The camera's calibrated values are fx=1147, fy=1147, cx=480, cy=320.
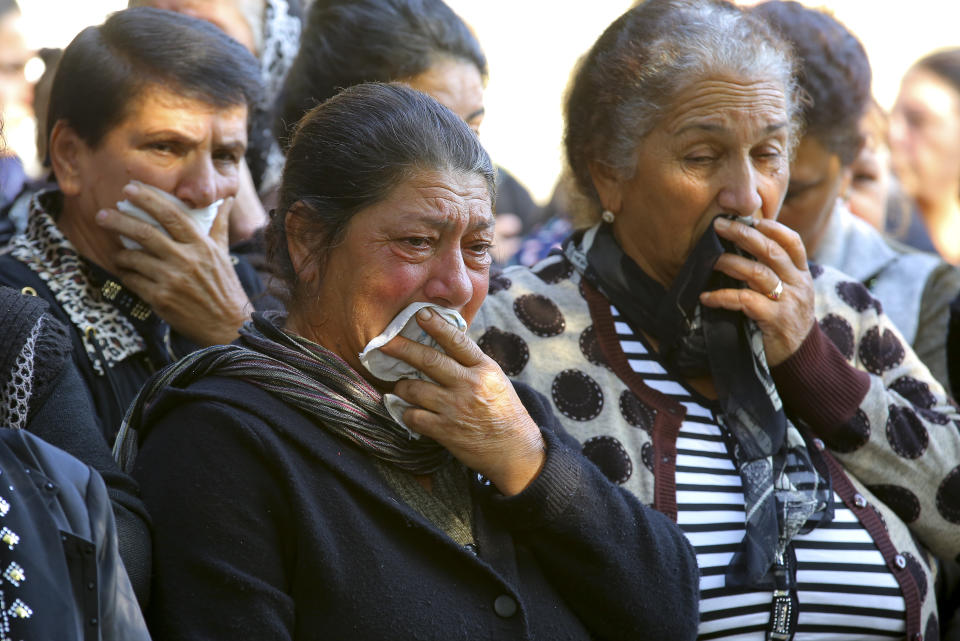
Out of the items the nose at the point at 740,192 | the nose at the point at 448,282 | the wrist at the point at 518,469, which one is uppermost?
the nose at the point at 740,192

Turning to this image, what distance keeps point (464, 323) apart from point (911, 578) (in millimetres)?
1607

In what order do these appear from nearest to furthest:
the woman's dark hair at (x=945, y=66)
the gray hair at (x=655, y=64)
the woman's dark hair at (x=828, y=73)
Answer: the gray hair at (x=655, y=64), the woman's dark hair at (x=828, y=73), the woman's dark hair at (x=945, y=66)

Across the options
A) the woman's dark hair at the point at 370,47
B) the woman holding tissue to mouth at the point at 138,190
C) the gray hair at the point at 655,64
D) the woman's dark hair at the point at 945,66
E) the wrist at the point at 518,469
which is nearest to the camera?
the wrist at the point at 518,469

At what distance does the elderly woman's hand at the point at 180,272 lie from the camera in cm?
318

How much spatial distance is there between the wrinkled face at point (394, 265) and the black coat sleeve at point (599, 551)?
44cm

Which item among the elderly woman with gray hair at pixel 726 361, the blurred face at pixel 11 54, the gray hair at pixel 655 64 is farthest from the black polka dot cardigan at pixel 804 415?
the blurred face at pixel 11 54

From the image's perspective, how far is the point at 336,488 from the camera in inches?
93.8

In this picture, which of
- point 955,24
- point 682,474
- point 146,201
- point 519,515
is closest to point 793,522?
point 682,474

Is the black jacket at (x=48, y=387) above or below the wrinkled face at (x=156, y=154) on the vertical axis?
below

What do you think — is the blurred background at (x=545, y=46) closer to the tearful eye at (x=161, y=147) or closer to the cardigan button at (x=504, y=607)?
the tearful eye at (x=161, y=147)

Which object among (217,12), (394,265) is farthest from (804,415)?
(217,12)

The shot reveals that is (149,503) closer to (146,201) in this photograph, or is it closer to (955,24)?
(146,201)

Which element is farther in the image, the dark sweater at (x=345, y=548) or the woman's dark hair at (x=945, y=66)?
the woman's dark hair at (x=945, y=66)

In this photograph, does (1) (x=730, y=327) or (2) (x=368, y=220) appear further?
(1) (x=730, y=327)
